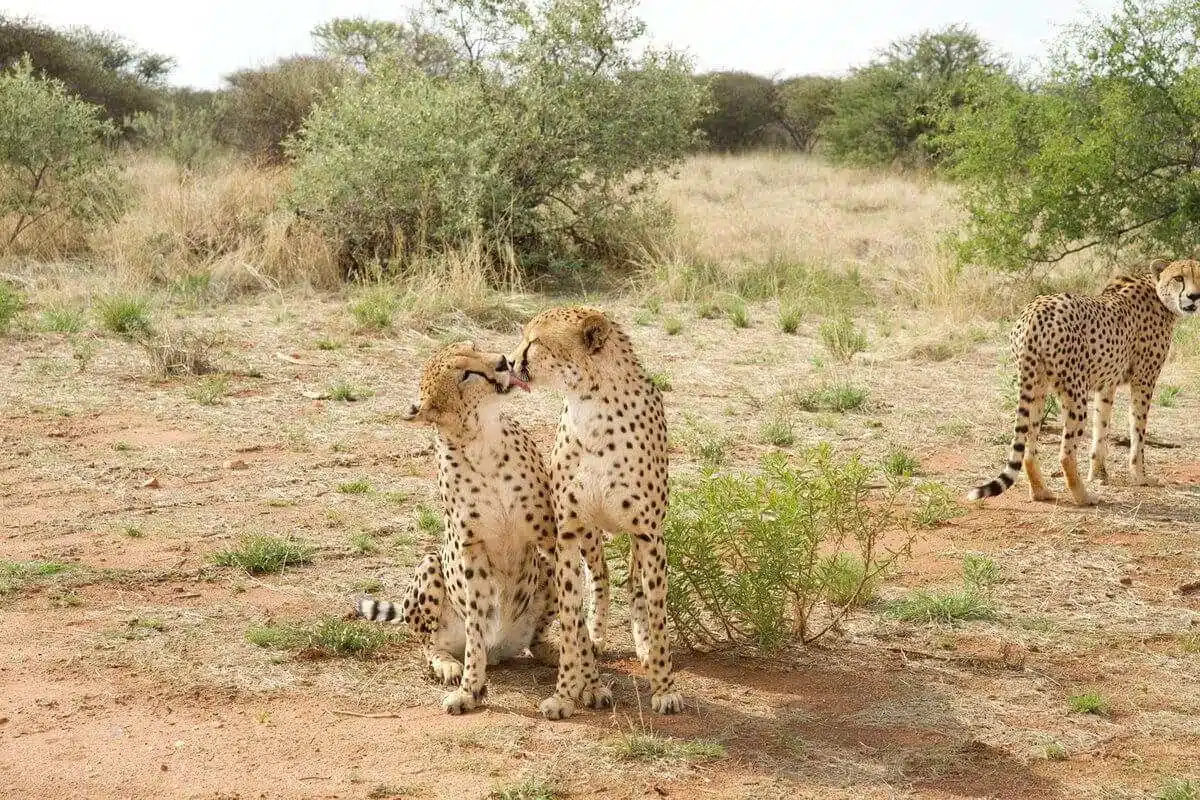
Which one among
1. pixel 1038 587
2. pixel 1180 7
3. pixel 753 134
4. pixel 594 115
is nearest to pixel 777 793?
pixel 1038 587

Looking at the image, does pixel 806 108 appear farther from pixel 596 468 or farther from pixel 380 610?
Answer: pixel 596 468

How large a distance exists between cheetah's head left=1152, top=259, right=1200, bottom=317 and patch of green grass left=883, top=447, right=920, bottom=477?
4.81 ft

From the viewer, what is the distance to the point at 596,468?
3.81m

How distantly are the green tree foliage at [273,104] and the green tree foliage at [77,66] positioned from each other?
206 centimetres

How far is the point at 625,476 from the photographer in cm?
381

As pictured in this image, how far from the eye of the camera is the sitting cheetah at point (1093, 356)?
6484 millimetres

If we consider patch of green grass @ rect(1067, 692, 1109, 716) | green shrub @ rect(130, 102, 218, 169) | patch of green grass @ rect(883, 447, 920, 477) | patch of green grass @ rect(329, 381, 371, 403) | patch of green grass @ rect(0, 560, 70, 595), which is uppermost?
green shrub @ rect(130, 102, 218, 169)

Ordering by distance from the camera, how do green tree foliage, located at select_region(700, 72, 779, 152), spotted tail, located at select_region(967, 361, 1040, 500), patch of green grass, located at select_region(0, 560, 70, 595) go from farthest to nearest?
green tree foliage, located at select_region(700, 72, 779, 152), spotted tail, located at select_region(967, 361, 1040, 500), patch of green grass, located at select_region(0, 560, 70, 595)

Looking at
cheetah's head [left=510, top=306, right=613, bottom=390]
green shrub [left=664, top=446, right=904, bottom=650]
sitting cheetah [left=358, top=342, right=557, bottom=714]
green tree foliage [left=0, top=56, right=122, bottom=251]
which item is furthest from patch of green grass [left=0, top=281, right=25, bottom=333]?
cheetah's head [left=510, top=306, right=613, bottom=390]

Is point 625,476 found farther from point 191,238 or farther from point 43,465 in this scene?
point 191,238

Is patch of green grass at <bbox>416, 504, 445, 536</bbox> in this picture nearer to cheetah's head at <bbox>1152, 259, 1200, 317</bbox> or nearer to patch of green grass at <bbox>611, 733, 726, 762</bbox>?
patch of green grass at <bbox>611, 733, 726, 762</bbox>

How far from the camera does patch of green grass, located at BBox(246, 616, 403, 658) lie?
446 cm

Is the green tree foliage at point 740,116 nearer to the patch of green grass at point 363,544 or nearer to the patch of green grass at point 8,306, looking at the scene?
the patch of green grass at point 8,306

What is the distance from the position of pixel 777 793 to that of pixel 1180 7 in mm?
8965
